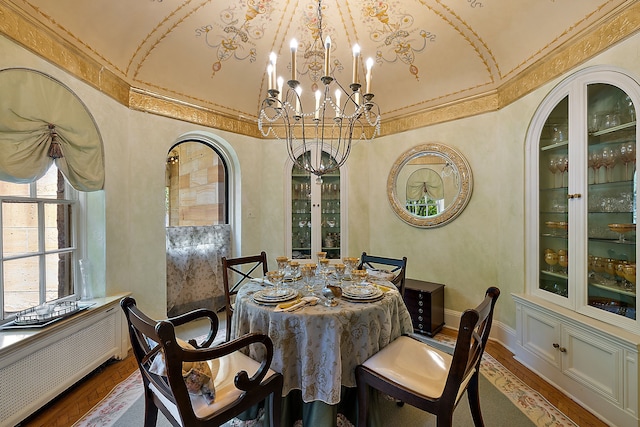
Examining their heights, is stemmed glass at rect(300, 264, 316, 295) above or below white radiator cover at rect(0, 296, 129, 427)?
above

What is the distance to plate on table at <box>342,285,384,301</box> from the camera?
5.79ft

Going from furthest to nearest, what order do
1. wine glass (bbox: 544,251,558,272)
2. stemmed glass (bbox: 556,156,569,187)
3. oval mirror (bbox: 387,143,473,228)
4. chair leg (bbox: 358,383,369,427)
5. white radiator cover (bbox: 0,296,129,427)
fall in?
oval mirror (bbox: 387,143,473,228) → wine glass (bbox: 544,251,558,272) → stemmed glass (bbox: 556,156,569,187) → white radiator cover (bbox: 0,296,129,427) → chair leg (bbox: 358,383,369,427)

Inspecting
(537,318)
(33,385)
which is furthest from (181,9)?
(537,318)

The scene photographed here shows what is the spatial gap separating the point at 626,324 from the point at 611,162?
1109mm

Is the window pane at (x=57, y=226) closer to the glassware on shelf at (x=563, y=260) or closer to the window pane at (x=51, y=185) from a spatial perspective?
the window pane at (x=51, y=185)

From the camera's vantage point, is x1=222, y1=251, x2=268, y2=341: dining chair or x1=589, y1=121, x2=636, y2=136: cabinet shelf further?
x1=222, y1=251, x2=268, y2=341: dining chair

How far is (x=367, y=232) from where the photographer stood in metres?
4.05

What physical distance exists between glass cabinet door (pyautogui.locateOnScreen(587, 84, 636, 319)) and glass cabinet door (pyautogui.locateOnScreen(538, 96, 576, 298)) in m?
0.18

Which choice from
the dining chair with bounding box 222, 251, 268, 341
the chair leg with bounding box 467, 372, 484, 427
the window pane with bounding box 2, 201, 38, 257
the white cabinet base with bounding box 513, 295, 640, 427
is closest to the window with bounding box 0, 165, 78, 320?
the window pane with bounding box 2, 201, 38, 257

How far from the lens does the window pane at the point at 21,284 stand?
6.36 feet

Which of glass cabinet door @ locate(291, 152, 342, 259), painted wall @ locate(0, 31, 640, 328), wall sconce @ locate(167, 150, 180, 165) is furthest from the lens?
glass cabinet door @ locate(291, 152, 342, 259)

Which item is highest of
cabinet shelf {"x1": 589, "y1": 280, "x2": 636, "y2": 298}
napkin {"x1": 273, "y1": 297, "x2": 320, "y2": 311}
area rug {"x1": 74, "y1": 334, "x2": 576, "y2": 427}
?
cabinet shelf {"x1": 589, "y1": 280, "x2": 636, "y2": 298}

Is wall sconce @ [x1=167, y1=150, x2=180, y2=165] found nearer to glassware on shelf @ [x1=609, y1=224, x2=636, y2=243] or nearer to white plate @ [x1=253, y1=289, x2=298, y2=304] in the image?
white plate @ [x1=253, y1=289, x2=298, y2=304]

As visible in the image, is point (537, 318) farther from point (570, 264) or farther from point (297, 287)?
point (297, 287)
